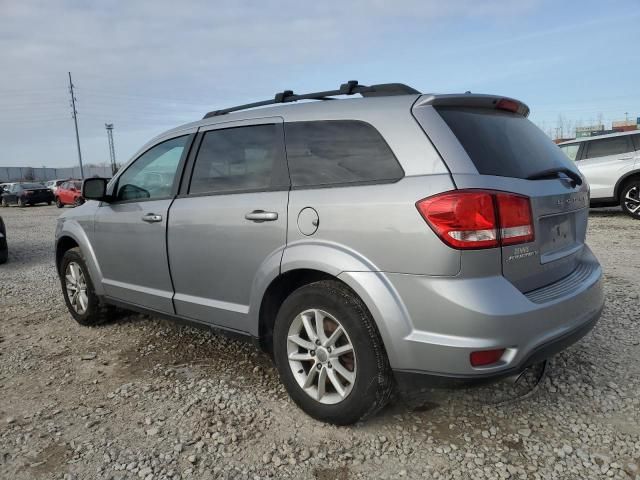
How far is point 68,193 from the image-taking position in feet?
86.0

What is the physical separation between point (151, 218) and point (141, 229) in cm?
17

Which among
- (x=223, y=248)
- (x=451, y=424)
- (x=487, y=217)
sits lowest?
(x=451, y=424)

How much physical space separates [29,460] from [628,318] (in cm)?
443

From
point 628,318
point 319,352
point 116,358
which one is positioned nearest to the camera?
point 319,352

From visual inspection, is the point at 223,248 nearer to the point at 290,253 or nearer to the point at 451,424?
the point at 290,253

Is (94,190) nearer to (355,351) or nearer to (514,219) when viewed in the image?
(355,351)

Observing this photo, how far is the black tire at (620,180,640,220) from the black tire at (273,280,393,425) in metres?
9.58

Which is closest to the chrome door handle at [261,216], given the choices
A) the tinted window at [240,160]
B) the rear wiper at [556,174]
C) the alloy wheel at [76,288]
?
the tinted window at [240,160]

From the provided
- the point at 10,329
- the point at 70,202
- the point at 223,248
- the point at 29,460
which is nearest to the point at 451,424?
the point at 223,248

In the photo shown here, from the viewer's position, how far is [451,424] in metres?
2.75

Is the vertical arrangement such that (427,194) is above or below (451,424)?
above

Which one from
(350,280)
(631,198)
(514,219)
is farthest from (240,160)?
(631,198)

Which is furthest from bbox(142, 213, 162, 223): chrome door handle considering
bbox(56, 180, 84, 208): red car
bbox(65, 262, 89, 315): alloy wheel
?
bbox(56, 180, 84, 208): red car

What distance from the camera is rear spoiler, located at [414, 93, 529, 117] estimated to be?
2529 millimetres
